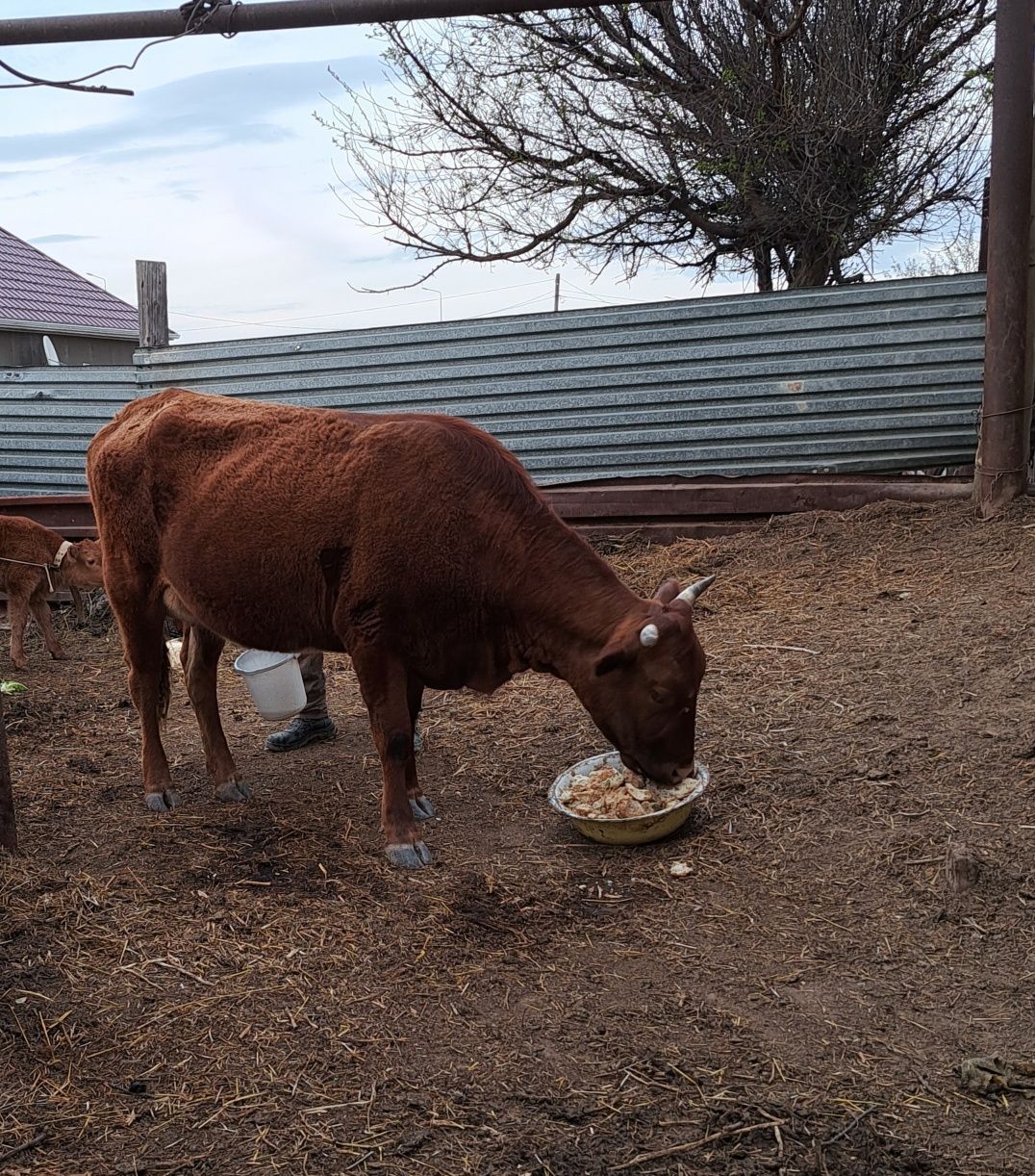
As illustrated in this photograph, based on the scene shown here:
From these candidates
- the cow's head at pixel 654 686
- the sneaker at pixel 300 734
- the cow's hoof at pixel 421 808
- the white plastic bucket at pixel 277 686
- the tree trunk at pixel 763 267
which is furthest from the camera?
the tree trunk at pixel 763 267

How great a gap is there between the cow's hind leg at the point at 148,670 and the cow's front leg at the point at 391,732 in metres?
1.37

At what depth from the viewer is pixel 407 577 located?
15.2 ft

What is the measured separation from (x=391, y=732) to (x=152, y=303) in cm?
771

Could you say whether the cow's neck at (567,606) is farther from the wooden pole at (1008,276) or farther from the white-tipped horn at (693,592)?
the wooden pole at (1008,276)

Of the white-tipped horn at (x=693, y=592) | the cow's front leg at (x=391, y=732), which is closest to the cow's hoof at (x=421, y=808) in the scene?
the cow's front leg at (x=391, y=732)

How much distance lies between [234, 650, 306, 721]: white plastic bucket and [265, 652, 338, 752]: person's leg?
0.33 metres

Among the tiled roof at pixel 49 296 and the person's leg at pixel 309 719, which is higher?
the tiled roof at pixel 49 296

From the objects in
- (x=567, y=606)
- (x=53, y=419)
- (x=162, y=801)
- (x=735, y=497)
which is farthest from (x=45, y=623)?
(x=567, y=606)

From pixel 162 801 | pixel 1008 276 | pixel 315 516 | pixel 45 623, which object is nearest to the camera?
pixel 315 516

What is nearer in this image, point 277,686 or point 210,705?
point 210,705

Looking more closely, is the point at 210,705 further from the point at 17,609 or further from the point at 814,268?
the point at 814,268

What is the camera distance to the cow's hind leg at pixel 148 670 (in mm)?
5598

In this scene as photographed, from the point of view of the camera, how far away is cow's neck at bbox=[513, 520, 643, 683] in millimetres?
4594

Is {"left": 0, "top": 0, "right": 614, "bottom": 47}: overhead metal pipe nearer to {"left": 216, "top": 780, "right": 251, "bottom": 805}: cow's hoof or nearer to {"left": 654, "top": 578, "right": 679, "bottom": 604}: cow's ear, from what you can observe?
{"left": 654, "top": 578, "right": 679, "bottom": 604}: cow's ear
